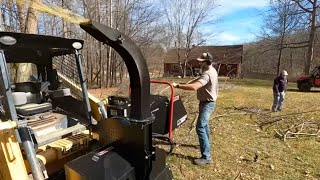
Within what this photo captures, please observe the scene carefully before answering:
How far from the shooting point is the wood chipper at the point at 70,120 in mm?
2268

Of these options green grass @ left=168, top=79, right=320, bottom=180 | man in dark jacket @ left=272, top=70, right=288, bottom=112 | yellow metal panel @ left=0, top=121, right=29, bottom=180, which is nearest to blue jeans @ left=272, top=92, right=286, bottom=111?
man in dark jacket @ left=272, top=70, right=288, bottom=112

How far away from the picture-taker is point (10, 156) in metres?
2.27

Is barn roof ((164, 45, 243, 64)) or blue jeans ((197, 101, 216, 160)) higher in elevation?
barn roof ((164, 45, 243, 64))

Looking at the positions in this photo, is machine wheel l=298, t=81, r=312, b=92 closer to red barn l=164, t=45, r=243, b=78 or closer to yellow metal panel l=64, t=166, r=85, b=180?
yellow metal panel l=64, t=166, r=85, b=180

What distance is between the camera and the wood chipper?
227 cm

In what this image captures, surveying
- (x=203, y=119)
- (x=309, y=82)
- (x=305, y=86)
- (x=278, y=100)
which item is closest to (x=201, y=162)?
(x=203, y=119)

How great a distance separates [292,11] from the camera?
99.4 ft

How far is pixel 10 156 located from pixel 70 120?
45.3 inches

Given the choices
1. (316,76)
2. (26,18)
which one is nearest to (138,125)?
(26,18)

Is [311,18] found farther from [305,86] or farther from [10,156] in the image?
[10,156]

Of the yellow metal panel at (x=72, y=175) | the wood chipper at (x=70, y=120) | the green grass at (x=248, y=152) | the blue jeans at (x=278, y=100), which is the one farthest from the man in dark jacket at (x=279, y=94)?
the yellow metal panel at (x=72, y=175)

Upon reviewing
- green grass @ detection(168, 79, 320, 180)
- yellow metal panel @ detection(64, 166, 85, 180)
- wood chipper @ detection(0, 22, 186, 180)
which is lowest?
green grass @ detection(168, 79, 320, 180)

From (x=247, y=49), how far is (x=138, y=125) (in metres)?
54.5

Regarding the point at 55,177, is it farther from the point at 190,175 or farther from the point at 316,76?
the point at 316,76
